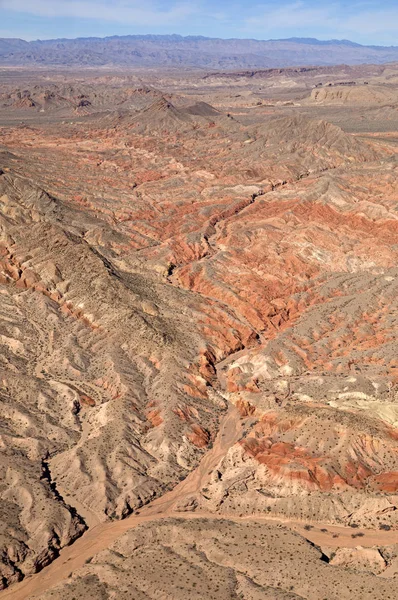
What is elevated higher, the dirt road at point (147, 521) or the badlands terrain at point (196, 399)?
the badlands terrain at point (196, 399)

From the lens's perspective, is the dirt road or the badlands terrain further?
the badlands terrain

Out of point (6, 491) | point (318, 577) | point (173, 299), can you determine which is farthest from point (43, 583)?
point (173, 299)

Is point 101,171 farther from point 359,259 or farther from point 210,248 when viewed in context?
point 359,259

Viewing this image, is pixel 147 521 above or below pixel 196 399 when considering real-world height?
below

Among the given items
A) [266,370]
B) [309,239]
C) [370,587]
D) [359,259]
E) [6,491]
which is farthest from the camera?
[309,239]

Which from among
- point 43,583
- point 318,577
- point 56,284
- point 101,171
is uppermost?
point 101,171

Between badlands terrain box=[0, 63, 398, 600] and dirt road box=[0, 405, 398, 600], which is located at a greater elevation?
badlands terrain box=[0, 63, 398, 600]

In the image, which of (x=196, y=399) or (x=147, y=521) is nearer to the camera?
(x=147, y=521)

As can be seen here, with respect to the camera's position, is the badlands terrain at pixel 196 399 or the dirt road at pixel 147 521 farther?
the badlands terrain at pixel 196 399
